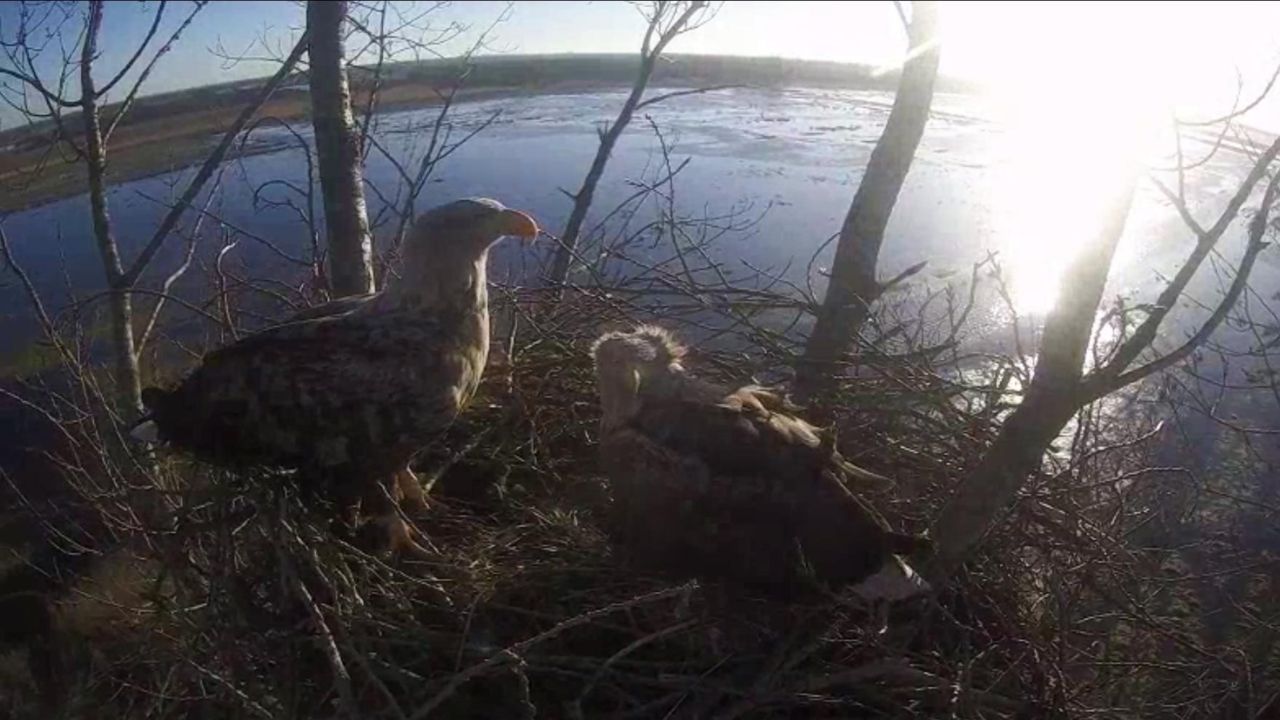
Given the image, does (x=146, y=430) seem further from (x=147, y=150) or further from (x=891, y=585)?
(x=147, y=150)

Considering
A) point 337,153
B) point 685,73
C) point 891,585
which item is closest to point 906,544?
point 891,585

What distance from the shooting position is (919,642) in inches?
122

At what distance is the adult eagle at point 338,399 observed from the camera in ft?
11.2

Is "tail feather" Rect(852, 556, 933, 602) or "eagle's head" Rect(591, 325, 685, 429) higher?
"eagle's head" Rect(591, 325, 685, 429)

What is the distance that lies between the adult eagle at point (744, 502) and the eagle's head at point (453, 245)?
0.91 meters

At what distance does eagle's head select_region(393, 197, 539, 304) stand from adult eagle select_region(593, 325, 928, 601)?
91 centimetres

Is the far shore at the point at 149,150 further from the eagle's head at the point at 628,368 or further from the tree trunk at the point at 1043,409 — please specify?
the tree trunk at the point at 1043,409

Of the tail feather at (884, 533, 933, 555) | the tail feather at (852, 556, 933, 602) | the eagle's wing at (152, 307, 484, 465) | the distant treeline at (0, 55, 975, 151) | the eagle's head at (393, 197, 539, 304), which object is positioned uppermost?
the distant treeline at (0, 55, 975, 151)

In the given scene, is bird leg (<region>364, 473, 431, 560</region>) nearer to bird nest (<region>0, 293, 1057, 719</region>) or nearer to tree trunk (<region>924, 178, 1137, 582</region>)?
bird nest (<region>0, 293, 1057, 719</region>)

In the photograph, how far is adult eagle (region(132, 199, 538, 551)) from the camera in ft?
11.2

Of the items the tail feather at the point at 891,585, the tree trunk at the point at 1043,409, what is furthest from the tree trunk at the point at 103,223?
the tree trunk at the point at 1043,409

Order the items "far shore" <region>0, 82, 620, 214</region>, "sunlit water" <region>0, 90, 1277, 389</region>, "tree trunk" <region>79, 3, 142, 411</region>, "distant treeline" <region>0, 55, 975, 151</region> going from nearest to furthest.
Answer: "tree trunk" <region>79, 3, 142, 411</region> → "sunlit water" <region>0, 90, 1277, 389</region> → "far shore" <region>0, 82, 620, 214</region> → "distant treeline" <region>0, 55, 975, 151</region>

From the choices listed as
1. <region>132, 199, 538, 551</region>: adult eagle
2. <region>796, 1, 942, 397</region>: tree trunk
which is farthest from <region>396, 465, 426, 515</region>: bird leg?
<region>796, 1, 942, 397</region>: tree trunk

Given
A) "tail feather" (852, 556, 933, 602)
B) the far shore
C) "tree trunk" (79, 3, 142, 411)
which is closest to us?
"tail feather" (852, 556, 933, 602)
